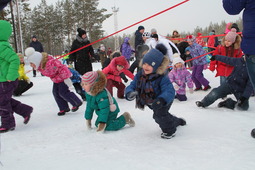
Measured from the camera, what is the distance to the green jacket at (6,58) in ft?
10.7

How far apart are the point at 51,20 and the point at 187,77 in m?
50.2

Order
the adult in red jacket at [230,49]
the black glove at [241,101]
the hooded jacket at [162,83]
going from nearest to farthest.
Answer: the hooded jacket at [162,83] → the black glove at [241,101] → the adult in red jacket at [230,49]

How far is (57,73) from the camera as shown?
4234 millimetres

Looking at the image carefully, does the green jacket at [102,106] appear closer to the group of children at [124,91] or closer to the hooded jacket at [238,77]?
the group of children at [124,91]

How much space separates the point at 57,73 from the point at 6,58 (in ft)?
3.47

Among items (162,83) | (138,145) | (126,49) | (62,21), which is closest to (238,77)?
(162,83)

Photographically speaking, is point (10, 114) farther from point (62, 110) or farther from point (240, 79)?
point (240, 79)

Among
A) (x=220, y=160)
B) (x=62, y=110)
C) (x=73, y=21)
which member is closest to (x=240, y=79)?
(x=220, y=160)

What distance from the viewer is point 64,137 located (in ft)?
9.96

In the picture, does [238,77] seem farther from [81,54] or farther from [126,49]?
[126,49]

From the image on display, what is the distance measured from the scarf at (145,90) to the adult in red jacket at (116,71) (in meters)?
2.44

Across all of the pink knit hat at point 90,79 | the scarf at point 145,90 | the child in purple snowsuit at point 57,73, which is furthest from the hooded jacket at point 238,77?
the child in purple snowsuit at point 57,73

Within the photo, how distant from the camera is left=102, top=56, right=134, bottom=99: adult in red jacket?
5.25m

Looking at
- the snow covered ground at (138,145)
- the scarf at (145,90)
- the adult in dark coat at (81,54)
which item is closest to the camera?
the snow covered ground at (138,145)
